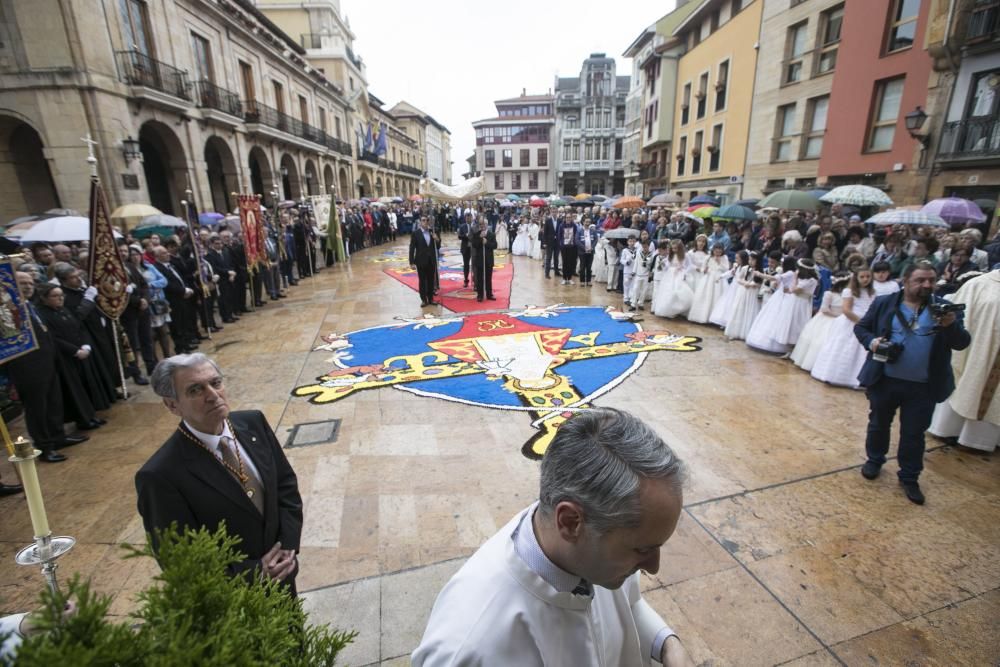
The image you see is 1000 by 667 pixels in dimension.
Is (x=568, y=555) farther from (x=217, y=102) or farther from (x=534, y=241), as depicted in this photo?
(x=217, y=102)

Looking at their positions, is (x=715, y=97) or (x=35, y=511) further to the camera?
(x=715, y=97)

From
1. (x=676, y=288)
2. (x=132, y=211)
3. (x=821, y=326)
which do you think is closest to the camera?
(x=821, y=326)

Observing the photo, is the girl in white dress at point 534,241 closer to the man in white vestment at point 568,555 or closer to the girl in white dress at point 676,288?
the girl in white dress at point 676,288

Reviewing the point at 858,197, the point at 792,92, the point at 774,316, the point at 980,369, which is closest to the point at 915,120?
the point at 858,197

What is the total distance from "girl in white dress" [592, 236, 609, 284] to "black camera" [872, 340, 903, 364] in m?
8.95

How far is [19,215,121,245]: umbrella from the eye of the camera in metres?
6.75

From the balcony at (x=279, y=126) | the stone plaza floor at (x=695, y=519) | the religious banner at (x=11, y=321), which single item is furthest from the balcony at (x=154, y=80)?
the religious banner at (x=11, y=321)

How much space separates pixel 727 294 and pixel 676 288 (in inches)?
36.2

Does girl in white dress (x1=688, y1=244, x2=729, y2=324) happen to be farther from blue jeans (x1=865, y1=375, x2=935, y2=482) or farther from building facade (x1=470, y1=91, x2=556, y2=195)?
building facade (x1=470, y1=91, x2=556, y2=195)

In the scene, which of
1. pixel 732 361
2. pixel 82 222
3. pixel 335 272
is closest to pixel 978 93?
pixel 732 361

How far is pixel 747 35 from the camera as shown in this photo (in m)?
18.3

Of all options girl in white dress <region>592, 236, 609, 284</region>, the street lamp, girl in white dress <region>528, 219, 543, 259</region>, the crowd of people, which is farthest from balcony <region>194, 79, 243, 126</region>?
the street lamp

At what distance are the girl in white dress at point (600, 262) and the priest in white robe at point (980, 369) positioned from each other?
8436 mm

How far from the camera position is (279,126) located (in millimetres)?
22891
